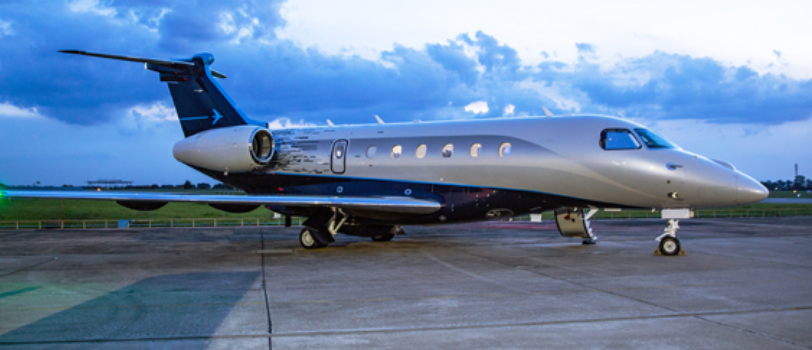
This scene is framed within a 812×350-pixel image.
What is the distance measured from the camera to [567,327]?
6.94m

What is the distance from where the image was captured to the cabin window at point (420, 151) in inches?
622

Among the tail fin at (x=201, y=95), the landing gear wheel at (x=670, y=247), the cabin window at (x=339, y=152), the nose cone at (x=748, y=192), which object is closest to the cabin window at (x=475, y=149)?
the cabin window at (x=339, y=152)

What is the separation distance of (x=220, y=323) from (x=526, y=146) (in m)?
9.24

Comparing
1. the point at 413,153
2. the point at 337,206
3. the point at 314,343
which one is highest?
the point at 413,153

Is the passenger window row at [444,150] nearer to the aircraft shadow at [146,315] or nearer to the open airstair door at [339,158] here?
the open airstair door at [339,158]

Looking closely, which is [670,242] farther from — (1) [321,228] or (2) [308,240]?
(2) [308,240]

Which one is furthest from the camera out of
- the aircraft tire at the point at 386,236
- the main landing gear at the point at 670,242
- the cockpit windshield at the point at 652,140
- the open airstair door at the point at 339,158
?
the aircraft tire at the point at 386,236

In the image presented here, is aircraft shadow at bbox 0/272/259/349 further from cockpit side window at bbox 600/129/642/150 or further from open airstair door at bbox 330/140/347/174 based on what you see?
cockpit side window at bbox 600/129/642/150

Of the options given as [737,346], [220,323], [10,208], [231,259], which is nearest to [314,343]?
[220,323]

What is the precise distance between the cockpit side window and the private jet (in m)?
0.02

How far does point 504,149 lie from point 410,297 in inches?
264

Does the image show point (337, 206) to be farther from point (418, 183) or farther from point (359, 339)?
point (359, 339)

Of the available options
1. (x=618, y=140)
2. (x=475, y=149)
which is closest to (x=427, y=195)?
(x=475, y=149)

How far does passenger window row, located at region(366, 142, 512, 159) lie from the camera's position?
14.7 m
